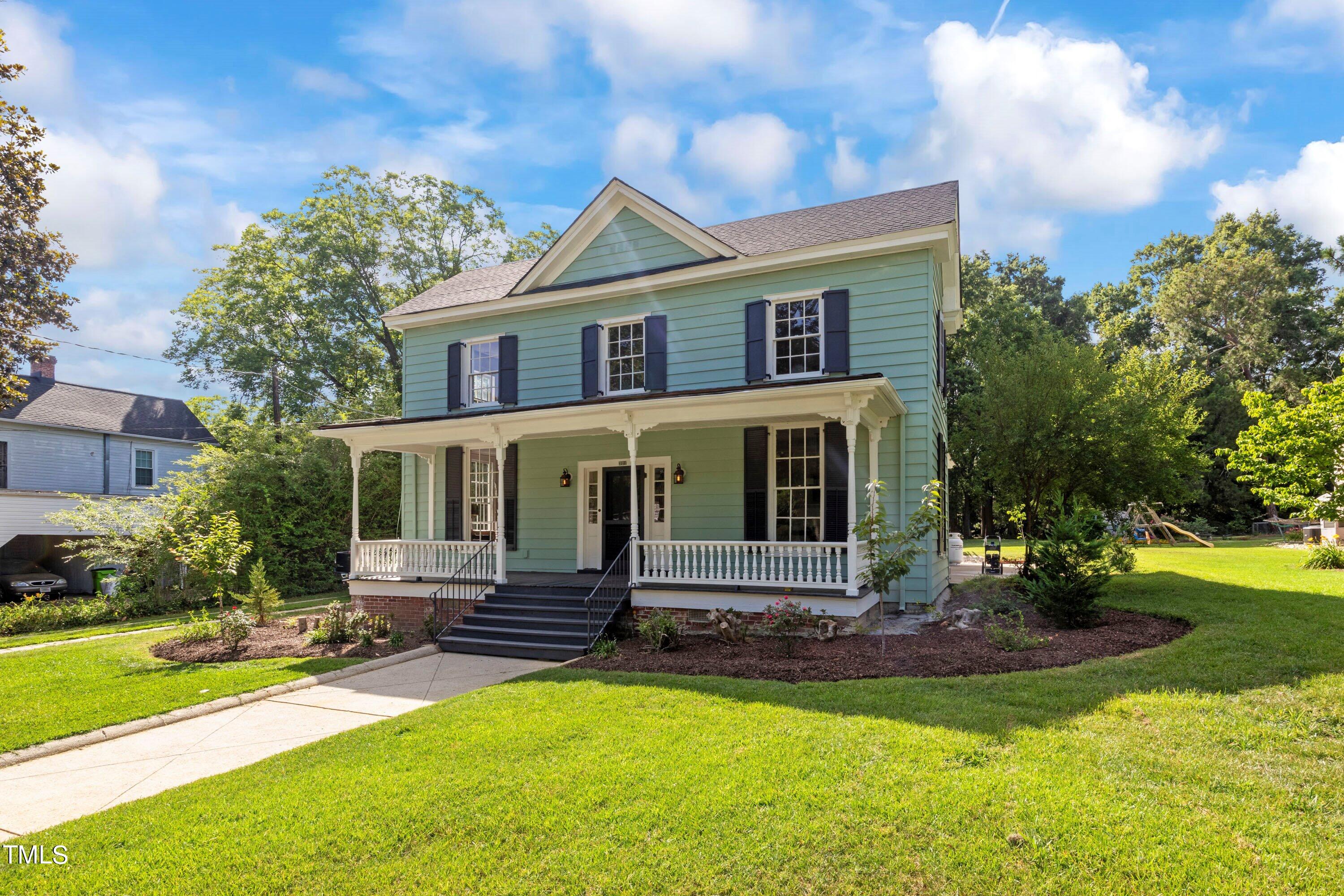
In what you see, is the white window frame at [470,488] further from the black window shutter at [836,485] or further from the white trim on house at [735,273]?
the black window shutter at [836,485]

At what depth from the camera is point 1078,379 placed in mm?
13945

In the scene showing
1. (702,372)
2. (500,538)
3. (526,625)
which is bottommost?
(526,625)

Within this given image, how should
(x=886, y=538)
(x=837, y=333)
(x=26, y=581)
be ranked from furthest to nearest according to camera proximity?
(x=26, y=581), (x=837, y=333), (x=886, y=538)

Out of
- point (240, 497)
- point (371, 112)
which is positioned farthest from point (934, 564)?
point (240, 497)

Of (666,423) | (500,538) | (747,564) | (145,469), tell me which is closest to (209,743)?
(500,538)

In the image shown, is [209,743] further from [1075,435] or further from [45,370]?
[45,370]

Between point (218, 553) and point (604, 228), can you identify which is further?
point (604, 228)

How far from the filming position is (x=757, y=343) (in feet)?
39.1

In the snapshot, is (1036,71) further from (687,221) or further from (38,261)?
(38,261)

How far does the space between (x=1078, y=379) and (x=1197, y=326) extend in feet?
103

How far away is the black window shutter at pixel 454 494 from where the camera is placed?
14289 millimetres

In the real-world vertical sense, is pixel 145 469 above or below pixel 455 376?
below

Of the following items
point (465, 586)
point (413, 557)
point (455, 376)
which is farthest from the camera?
point (455, 376)

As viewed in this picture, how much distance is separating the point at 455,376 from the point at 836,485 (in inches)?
331
